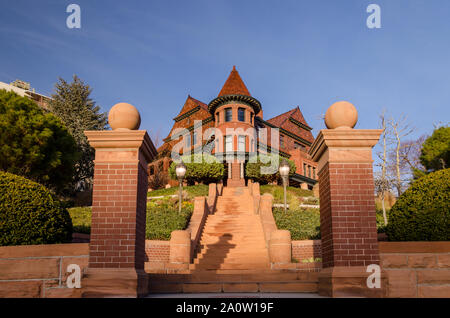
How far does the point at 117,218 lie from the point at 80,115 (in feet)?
102

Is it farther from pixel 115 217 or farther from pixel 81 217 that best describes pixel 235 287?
pixel 81 217

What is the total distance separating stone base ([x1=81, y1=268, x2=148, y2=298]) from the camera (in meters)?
5.34

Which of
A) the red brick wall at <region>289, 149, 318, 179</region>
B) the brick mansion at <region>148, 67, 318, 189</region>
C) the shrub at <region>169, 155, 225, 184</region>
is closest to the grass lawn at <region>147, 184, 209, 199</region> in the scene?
the shrub at <region>169, 155, 225, 184</region>

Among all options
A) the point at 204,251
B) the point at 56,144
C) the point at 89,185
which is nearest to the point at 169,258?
the point at 204,251

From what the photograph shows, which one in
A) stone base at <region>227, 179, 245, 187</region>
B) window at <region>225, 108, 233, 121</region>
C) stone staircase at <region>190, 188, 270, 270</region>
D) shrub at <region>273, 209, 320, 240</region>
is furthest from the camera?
window at <region>225, 108, 233, 121</region>

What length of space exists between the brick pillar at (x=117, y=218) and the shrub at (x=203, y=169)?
82.6 feet

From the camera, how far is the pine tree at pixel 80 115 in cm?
3253

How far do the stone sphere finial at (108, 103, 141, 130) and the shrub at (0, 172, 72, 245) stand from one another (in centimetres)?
267

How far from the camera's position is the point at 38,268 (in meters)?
A: 5.83

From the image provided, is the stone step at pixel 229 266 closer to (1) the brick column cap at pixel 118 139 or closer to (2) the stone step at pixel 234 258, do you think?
(2) the stone step at pixel 234 258

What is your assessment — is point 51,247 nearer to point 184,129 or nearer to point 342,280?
point 342,280

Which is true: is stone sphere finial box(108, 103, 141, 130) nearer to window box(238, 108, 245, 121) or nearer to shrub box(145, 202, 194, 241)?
shrub box(145, 202, 194, 241)

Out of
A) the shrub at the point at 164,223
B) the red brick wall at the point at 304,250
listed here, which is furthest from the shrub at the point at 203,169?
the red brick wall at the point at 304,250

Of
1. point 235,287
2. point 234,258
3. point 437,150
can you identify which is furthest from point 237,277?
point 437,150
